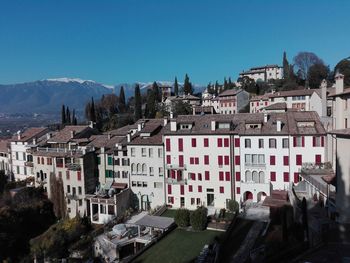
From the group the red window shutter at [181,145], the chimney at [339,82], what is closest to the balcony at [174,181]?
the red window shutter at [181,145]

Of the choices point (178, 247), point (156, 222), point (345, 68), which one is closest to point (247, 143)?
point (156, 222)

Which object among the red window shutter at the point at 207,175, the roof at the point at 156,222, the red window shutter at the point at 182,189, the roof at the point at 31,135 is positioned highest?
the roof at the point at 31,135

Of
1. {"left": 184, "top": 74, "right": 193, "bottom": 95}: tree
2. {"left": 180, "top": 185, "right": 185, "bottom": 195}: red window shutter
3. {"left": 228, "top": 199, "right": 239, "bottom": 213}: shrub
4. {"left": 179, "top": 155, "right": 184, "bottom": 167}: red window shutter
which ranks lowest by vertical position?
{"left": 228, "top": 199, "right": 239, "bottom": 213}: shrub

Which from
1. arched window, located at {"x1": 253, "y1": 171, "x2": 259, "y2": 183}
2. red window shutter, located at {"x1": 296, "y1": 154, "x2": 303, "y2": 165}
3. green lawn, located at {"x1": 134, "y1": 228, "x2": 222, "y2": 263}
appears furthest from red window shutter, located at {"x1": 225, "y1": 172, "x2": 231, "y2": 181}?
red window shutter, located at {"x1": 296, "y1": 154, "x2": 303, "y2": 165}

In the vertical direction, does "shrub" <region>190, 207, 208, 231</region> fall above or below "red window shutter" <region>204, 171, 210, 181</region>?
below

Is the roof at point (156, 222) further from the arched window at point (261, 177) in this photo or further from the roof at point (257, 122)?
the arched window at point (261, 177)

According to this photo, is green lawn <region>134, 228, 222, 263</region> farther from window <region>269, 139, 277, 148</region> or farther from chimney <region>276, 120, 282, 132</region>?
chimney <region>276, 120, 282, 132</region>

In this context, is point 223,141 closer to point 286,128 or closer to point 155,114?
point 286,128

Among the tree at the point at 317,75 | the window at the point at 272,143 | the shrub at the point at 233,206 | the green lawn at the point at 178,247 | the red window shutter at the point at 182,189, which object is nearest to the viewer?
the green lawn at the point at 178,247
